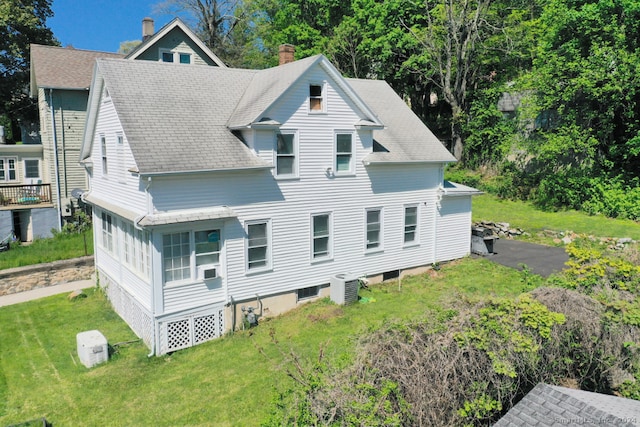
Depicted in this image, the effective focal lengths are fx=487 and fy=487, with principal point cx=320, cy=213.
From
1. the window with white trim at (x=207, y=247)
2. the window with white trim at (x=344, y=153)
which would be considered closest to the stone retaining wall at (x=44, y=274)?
the window with white trim at (x=207, y=247)

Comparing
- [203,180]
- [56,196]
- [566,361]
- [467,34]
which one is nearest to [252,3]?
[467,34]

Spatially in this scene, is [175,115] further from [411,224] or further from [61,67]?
[61,67]

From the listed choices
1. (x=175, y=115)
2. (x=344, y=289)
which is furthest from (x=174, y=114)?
(x=344, y=289)

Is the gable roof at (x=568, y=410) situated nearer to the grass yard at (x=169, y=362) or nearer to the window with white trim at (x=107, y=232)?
the grass yard at (x=169, y=362)

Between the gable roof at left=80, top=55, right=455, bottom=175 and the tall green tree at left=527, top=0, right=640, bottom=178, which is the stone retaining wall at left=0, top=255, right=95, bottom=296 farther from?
the tall green tree at left=527, top=0, right=640, bottom=178

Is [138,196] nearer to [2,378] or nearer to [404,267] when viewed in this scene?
[2,378]
